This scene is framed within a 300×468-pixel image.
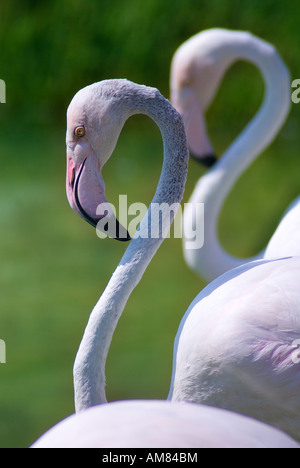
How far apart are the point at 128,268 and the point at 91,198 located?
0.79 feet

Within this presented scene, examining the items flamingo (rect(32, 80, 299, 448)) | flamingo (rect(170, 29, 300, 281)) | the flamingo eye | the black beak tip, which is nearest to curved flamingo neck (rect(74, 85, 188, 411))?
flamingo (rect(32, 80, 299, 448))

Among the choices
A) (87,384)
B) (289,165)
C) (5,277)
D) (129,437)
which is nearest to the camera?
(129,437)

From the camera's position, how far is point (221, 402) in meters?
2.43

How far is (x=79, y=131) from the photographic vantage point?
2418 mm

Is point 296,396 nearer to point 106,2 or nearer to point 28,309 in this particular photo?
point 28,309

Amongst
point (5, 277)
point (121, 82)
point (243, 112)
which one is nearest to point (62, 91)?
point (243, 112)

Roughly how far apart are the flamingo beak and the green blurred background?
1706 millimetres

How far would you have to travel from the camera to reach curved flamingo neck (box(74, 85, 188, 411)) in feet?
7.87

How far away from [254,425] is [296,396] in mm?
648

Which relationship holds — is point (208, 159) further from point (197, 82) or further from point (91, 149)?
point (91, 149)

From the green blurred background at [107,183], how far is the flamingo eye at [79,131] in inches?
70.7

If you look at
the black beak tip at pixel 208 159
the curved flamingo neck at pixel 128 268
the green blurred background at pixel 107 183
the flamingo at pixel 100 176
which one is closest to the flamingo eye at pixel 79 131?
the flamingo at pixel 100 176

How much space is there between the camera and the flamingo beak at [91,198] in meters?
2.34

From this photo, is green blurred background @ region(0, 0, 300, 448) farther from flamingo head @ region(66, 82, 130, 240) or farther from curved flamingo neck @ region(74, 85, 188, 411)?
flamingo head @ region(66, 82, 130, 240)
